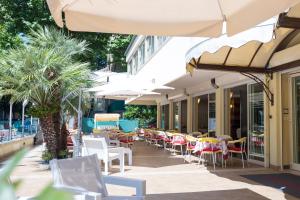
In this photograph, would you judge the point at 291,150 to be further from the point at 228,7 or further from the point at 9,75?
the point at 9,75

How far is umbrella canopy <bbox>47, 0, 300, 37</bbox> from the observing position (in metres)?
4.50

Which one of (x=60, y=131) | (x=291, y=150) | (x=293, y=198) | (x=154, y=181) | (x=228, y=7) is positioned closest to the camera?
(x=228, y=7)

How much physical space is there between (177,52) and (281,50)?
847 cm

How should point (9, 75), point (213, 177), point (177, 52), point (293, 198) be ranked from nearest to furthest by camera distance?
point (293, 198) → point (213, 177) → point (9, 75) → point (177, 52)

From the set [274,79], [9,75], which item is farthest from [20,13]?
[274,79]

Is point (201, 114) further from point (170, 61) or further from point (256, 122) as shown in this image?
point (256, 122)

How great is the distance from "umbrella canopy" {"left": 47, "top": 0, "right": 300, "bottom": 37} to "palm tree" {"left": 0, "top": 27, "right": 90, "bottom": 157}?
6.28m

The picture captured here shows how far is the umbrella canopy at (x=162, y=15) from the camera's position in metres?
4.50

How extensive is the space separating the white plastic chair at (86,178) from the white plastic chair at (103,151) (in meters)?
4.84

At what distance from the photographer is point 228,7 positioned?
4.80 metres

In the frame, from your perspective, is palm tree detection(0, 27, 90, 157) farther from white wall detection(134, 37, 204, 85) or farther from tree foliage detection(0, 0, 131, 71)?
tree foliage detection(0, 0, 131, 71)

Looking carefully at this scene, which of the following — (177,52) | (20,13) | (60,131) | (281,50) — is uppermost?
(20,13)

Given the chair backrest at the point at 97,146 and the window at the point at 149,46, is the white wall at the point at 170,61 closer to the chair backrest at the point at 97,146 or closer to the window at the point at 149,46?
the window at the point at 149,46

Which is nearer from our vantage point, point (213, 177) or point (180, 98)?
point (213, 177)
